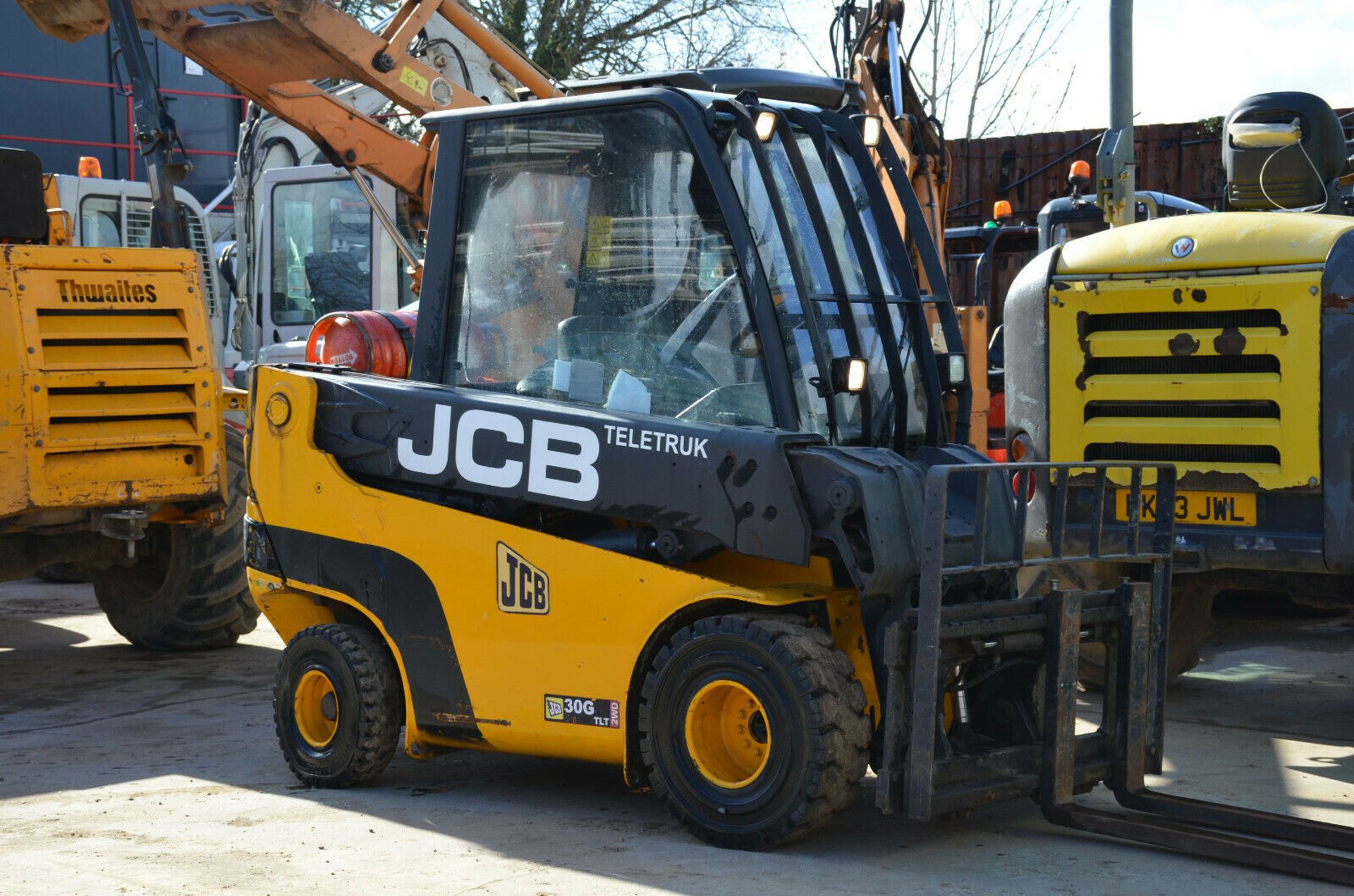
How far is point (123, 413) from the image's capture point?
797 cm

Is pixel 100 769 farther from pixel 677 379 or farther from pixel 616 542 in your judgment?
pixel 677 379

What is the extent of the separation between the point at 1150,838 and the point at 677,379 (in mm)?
1944

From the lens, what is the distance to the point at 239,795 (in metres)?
5.95

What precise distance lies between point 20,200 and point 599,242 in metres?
4.17

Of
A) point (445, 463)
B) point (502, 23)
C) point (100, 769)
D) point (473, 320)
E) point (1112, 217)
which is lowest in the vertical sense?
point (100, 769)

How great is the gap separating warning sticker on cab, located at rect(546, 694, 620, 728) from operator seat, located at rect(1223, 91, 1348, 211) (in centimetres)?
430

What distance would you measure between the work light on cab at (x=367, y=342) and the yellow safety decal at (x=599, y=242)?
36.1 inches

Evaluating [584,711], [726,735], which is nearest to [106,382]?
[584,711]

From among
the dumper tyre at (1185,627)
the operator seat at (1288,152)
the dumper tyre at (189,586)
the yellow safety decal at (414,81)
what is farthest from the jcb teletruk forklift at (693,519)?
the yellow safety decal at (414,81)

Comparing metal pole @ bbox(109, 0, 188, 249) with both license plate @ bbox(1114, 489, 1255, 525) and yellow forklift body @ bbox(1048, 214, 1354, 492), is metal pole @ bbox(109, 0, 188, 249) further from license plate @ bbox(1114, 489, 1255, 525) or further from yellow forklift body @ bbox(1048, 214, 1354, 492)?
license plate @ bbox(1114, 489, 1255, 525)

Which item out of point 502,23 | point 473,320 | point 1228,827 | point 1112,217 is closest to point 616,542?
point 473,320

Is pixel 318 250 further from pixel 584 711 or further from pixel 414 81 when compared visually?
pixel 584 711

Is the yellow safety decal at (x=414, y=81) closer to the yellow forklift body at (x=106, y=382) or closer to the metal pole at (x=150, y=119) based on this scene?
the metal pole at (x=150, y=119)

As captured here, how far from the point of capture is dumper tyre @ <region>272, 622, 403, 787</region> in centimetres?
591
